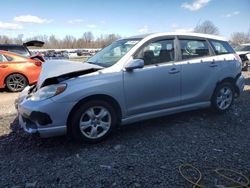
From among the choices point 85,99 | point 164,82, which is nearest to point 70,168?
point 85,99

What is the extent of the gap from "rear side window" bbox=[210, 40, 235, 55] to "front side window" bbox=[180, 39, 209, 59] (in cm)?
23

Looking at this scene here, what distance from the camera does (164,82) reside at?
4.86 m

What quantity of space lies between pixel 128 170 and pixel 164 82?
184 centimetres

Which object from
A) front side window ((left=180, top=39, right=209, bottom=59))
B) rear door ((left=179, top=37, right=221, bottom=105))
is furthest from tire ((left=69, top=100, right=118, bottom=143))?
front side window ((left=180, top=39, right=209, bottom=59))

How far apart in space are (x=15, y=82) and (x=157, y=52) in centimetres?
611

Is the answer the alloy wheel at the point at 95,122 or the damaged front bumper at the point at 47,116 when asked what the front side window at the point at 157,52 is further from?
the damaged front bumper at the point at 47,116

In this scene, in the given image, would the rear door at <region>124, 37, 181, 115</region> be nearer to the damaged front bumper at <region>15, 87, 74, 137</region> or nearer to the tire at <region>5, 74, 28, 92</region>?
the damaged front bumper at <region>15, 87, 74, 137</region>

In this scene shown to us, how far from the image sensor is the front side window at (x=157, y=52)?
478 centimetres

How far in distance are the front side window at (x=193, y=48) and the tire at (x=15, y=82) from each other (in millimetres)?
6134

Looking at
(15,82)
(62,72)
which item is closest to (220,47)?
(62,72)

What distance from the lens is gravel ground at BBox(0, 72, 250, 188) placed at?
11.1 feet

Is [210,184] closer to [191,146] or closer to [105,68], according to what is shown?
[191,146]

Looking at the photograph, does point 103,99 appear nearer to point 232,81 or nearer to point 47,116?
point 47,116

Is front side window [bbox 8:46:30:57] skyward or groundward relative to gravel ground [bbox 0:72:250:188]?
skyward
